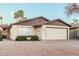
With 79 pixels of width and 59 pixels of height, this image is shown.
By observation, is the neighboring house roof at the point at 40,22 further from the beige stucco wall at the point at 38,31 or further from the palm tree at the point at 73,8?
the palm tree at the point at 73,8

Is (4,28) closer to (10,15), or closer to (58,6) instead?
(10,15)

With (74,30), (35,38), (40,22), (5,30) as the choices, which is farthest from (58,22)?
(5,30)

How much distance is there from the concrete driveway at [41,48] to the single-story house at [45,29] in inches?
32.5

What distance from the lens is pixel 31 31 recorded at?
1917cm

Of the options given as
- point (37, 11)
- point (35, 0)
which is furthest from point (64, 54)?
point (37, 11)

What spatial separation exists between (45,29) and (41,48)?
12.0 ft

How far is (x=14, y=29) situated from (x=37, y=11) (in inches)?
127

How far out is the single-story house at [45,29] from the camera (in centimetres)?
1869

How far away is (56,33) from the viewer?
18875mm

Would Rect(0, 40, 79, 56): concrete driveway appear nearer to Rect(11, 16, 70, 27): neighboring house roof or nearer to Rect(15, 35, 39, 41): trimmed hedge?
Rect(15, 35, 39, 41): trimmed hedge

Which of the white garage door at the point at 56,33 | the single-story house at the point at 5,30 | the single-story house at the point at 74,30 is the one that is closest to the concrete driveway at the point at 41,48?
the white garage door at the point at 56,33

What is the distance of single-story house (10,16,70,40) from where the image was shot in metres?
18.7

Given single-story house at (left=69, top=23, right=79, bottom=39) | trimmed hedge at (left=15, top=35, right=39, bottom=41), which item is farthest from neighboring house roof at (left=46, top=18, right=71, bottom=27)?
trimmed hedge at (left=15, top=35, right=39, bottom=41)

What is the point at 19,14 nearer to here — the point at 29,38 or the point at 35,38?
the point at 29,38
